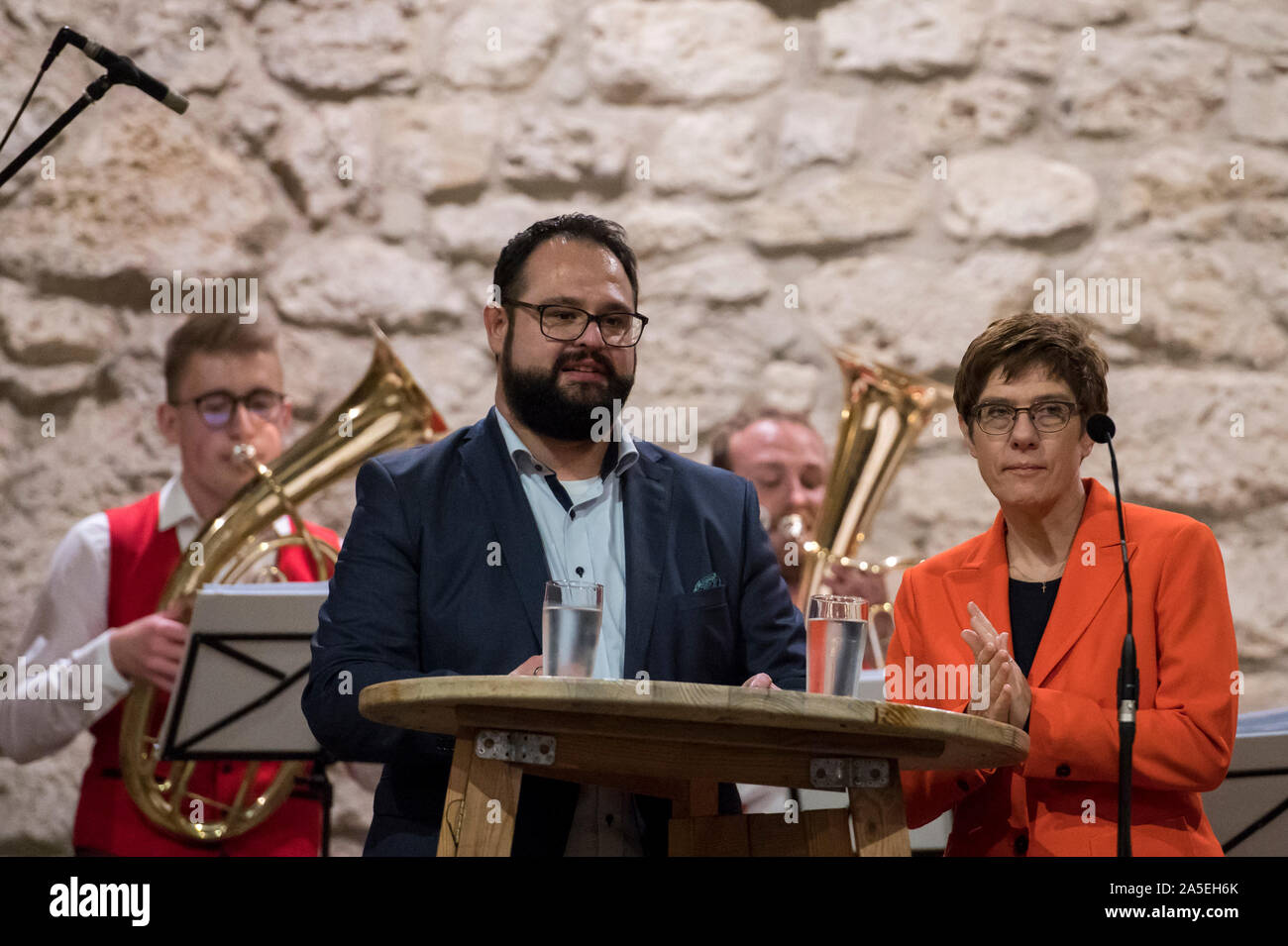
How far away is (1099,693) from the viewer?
94.9 inches

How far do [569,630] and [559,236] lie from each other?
1097mm

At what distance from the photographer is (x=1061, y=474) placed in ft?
8.30

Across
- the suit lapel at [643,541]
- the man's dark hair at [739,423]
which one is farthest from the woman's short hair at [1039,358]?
the man's dark hair at [739,423]

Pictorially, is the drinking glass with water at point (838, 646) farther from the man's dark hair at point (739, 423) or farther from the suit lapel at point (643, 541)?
the man's dark hair at point (739, 423)

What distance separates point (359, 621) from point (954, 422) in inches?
112

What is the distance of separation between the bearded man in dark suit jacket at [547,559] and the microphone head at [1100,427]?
67 centimetres

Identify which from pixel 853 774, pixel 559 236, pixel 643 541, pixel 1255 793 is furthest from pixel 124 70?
pixel 1255 793

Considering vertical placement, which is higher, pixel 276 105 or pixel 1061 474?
pixel 276 105

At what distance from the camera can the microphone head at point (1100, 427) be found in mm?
2371

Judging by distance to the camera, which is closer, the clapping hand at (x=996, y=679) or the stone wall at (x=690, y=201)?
the clapping hand at (x=996, y=679)

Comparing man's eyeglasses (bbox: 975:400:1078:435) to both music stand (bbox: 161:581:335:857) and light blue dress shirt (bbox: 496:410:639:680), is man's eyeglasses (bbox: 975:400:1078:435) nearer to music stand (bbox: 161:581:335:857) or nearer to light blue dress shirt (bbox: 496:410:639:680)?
light blue dress shirt (bbox: 496:410:639:680)

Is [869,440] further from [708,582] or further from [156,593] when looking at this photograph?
[156,593]
